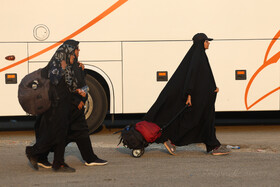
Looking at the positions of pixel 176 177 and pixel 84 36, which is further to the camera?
pixel 84 36

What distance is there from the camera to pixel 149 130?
8.02m

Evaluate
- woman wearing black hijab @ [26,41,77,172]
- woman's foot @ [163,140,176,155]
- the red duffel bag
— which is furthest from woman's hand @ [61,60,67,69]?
woman's foot @ [163,140,176,155]

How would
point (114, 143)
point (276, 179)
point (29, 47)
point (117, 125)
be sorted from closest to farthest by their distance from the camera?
point (276, 179), point (114, 143), point (29, 47), point (117, 125)

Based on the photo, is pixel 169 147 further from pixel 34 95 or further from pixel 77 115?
pixel 34 95

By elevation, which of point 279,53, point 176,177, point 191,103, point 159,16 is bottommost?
point 176,177

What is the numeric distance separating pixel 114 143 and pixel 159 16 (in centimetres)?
254

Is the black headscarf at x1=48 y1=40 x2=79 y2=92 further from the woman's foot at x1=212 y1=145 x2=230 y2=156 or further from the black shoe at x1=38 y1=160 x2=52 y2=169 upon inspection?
the woman's foot at x1=212 y1=145 x2=230 y2=156

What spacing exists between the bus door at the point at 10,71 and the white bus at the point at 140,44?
2 centimetres

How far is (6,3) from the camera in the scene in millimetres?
10531

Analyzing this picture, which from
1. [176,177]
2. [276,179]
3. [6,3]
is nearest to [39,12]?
[6,3]

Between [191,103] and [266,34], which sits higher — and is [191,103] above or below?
below

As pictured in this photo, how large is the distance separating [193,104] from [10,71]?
12.5 ft

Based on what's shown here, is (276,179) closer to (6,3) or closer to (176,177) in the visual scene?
(176,177)

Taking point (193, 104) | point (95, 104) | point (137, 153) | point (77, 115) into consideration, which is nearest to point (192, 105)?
point (193, 104)
